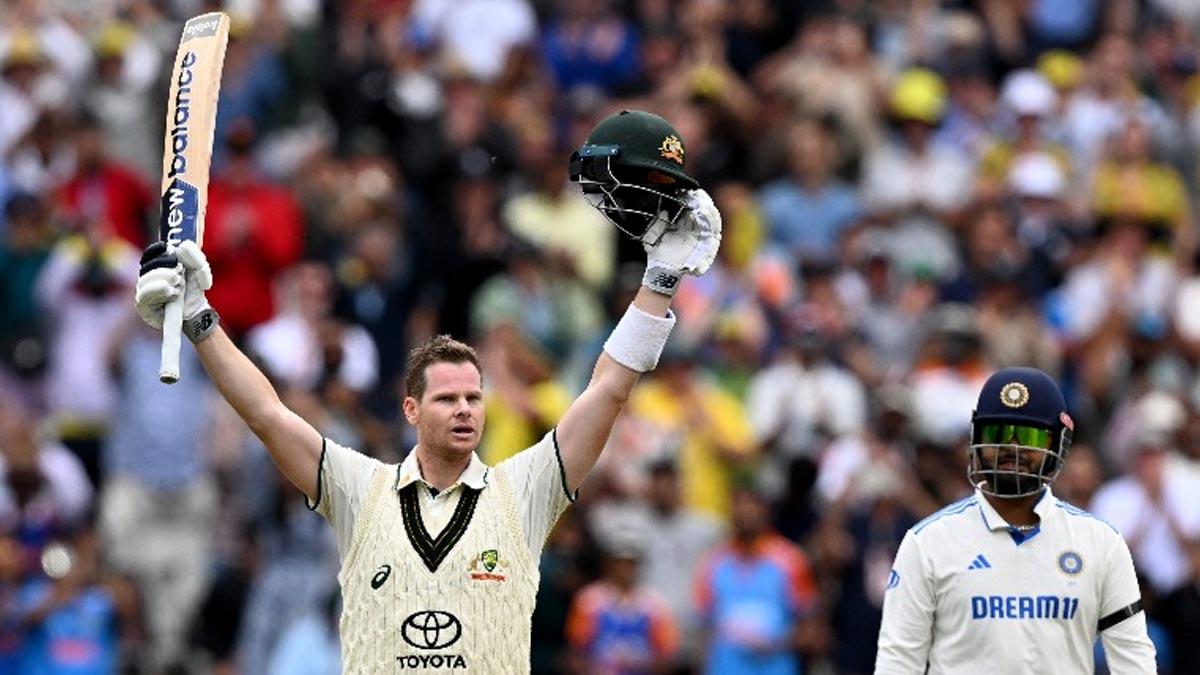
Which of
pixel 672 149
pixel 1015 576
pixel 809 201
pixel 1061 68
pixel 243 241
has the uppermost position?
pixel 1061 68

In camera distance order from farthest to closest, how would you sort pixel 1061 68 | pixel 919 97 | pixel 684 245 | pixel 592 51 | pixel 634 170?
1. pixel 1061 68
2. pixel 592 51
3. pixel 919 97
4. pixel 684 245
5. pixel 634 170

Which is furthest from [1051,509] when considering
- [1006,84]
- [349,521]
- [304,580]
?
[1006,84]

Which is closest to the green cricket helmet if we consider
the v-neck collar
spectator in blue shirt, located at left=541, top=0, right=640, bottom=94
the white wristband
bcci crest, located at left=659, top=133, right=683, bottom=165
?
bcci crest, located at left=659, top=133, right=683, bottom=165

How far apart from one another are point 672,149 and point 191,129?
6.03ft

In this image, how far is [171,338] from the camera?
9.70m

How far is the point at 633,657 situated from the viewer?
16.8 metres

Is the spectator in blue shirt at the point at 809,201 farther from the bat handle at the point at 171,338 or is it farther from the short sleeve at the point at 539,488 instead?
the bat handle at the point at 171,338

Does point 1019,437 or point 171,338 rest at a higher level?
point 1019,437

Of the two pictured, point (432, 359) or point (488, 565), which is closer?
Result: point (488, 565)

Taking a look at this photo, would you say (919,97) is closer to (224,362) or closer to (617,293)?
Result: (617,293)

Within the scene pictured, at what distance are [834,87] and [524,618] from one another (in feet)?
38.8

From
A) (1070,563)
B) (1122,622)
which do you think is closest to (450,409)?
(1070,563)

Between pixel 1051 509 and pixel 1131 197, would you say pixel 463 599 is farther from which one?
pixel 1131 197

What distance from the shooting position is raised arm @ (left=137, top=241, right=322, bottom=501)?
32.1 feet
